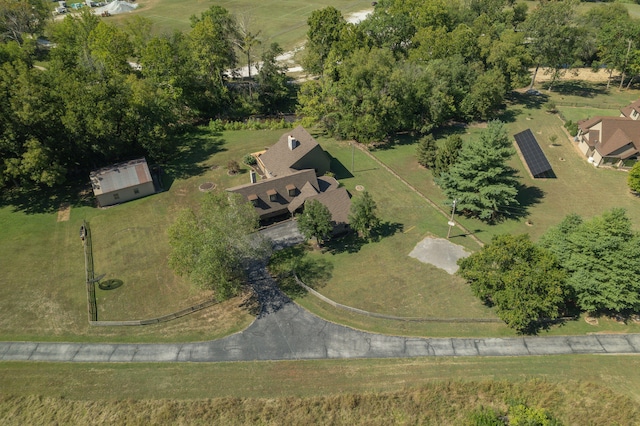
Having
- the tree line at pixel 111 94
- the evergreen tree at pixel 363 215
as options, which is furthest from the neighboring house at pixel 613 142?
the tree line at pixel 111 94

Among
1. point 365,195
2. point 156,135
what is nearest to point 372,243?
point 365,195

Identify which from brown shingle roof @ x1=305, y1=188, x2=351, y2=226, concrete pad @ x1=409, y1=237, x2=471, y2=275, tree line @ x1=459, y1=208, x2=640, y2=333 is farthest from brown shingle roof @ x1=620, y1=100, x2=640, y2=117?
brown shingle roof @ x1=305, y1=188, x2=351, y2=226

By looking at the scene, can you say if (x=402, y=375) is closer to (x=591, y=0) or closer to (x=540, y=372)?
(x=540, y=372)

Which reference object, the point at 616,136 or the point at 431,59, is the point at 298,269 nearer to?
the point at 616,136

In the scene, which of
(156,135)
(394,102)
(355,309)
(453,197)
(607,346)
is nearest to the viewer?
(607,346)

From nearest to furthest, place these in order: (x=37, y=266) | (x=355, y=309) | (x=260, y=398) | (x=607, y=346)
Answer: (x=260, y=398), (x=607, y=346), (x=355, y=309), (x=37, y=266)

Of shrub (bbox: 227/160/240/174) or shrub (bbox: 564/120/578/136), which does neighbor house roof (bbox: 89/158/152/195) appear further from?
shrub (bbox: 564/120/578/136)
